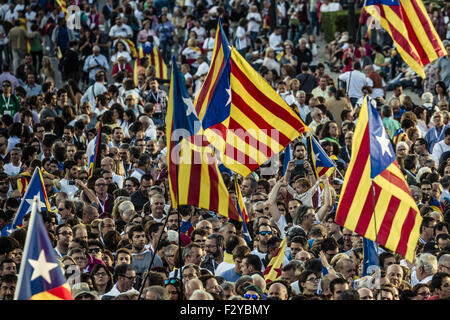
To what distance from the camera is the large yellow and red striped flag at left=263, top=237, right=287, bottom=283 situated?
1062 centimetres

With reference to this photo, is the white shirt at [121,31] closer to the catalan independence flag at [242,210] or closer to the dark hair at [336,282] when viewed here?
the catalan independence flag at [242,210]

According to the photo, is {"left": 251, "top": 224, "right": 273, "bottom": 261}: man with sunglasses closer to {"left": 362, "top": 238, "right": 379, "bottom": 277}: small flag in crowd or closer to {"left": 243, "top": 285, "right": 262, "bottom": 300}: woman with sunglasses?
{"left": 362, "top": 238, "right": 379, "bottom": 277}: small flag in crowd

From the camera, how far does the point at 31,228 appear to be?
7297 mm

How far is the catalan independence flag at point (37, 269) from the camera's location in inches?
287

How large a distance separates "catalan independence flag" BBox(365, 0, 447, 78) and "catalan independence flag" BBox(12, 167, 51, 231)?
544 cm

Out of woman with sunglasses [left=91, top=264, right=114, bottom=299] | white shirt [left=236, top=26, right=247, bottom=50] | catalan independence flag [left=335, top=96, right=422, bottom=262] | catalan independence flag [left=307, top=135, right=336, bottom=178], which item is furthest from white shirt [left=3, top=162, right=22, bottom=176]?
white shirt [left=236, top=26, right=247, bottom=50]

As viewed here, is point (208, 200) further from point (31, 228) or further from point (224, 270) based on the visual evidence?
point (31, 228)

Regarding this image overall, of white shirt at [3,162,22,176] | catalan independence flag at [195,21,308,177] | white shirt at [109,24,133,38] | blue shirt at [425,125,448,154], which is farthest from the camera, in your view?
white shirt at [109,24,133,38]

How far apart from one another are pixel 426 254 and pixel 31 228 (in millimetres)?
4437

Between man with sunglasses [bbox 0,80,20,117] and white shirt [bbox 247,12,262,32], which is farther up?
white shirt [bbox 247,12,262,32]

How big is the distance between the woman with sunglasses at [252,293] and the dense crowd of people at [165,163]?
2 cm

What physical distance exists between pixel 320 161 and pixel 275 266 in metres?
3.21

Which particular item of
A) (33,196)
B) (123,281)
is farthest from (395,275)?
(33,196)
